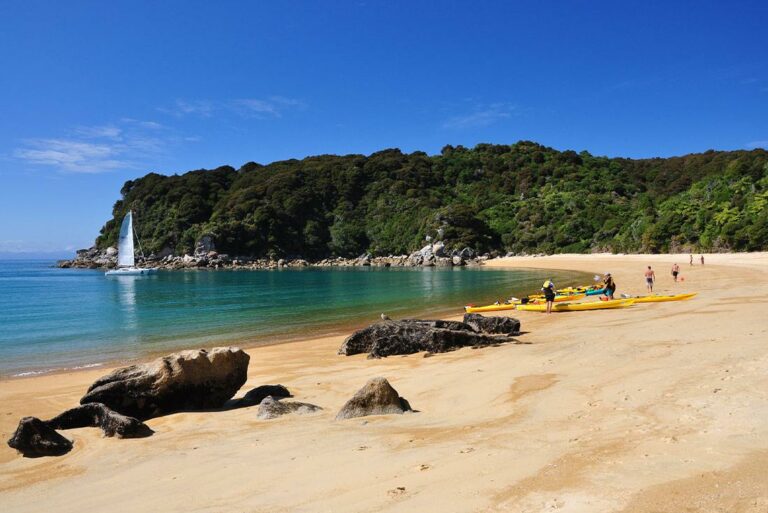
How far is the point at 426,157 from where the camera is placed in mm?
136125

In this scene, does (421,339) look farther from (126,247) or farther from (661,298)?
(126,247)

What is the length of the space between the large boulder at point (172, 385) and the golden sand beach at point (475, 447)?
0.41m

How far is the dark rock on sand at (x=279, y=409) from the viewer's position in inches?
295

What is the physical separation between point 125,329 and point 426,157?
396 ft

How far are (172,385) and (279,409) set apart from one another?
2.16 meters

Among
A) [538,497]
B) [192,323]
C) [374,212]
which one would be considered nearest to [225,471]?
[538,497]

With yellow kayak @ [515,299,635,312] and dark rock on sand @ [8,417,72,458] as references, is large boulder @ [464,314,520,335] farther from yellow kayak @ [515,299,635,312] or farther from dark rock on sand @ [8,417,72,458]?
dark rock on sand @ [8,417,72,458]

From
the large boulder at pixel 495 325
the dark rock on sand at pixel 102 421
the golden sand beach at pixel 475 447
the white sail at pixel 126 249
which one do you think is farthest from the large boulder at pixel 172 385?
the white sail at pixel 126 249

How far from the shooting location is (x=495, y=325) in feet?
48.0

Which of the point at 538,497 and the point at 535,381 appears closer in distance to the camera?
the point at 538,497

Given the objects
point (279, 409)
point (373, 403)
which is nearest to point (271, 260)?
point (279, 409)

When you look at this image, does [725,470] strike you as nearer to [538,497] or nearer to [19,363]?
[538,497]

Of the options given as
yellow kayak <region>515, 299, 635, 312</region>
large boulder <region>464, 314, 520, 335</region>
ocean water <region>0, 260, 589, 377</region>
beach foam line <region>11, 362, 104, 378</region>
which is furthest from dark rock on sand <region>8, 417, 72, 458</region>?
yellow kayak <region>515, 299, 635, 312</region>

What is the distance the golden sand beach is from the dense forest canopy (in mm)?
63785
